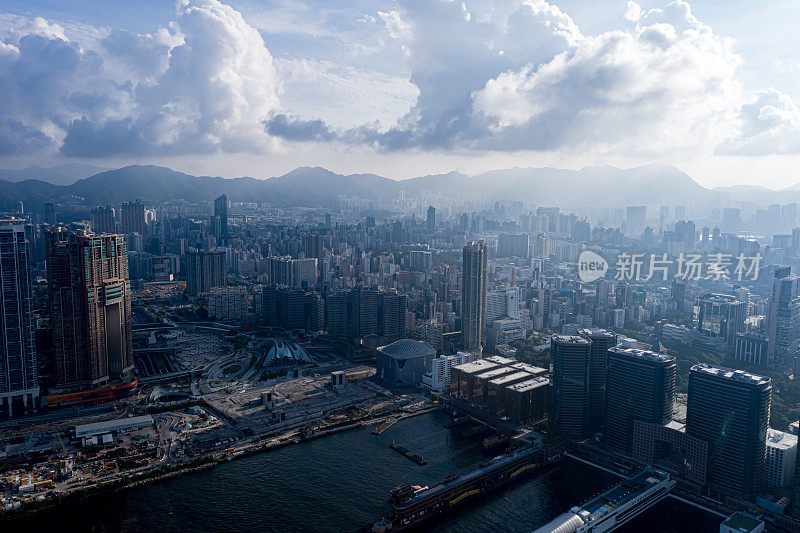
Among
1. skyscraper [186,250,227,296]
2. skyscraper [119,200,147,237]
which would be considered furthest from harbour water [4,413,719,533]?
skyscraper [119,200,147,237]

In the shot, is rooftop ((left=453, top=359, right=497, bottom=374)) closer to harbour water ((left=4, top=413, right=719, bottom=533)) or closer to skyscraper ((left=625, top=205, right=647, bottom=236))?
harbour water ((left=4, top=413, right=719, bottom=533))

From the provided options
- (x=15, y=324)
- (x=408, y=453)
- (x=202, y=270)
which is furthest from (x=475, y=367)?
(x=202, y=270)

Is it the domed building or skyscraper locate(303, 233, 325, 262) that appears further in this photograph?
skyscraper locate(303, 233, 325, 262)

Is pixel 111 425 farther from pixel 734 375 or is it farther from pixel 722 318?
pixel 722 318

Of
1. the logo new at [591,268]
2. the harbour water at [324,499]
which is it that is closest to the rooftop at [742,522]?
the harbour water at [324,499]

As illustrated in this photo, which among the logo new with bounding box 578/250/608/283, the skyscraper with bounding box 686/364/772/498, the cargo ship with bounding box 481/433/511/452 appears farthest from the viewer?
the logo new with bounding box 578/250/608/283
